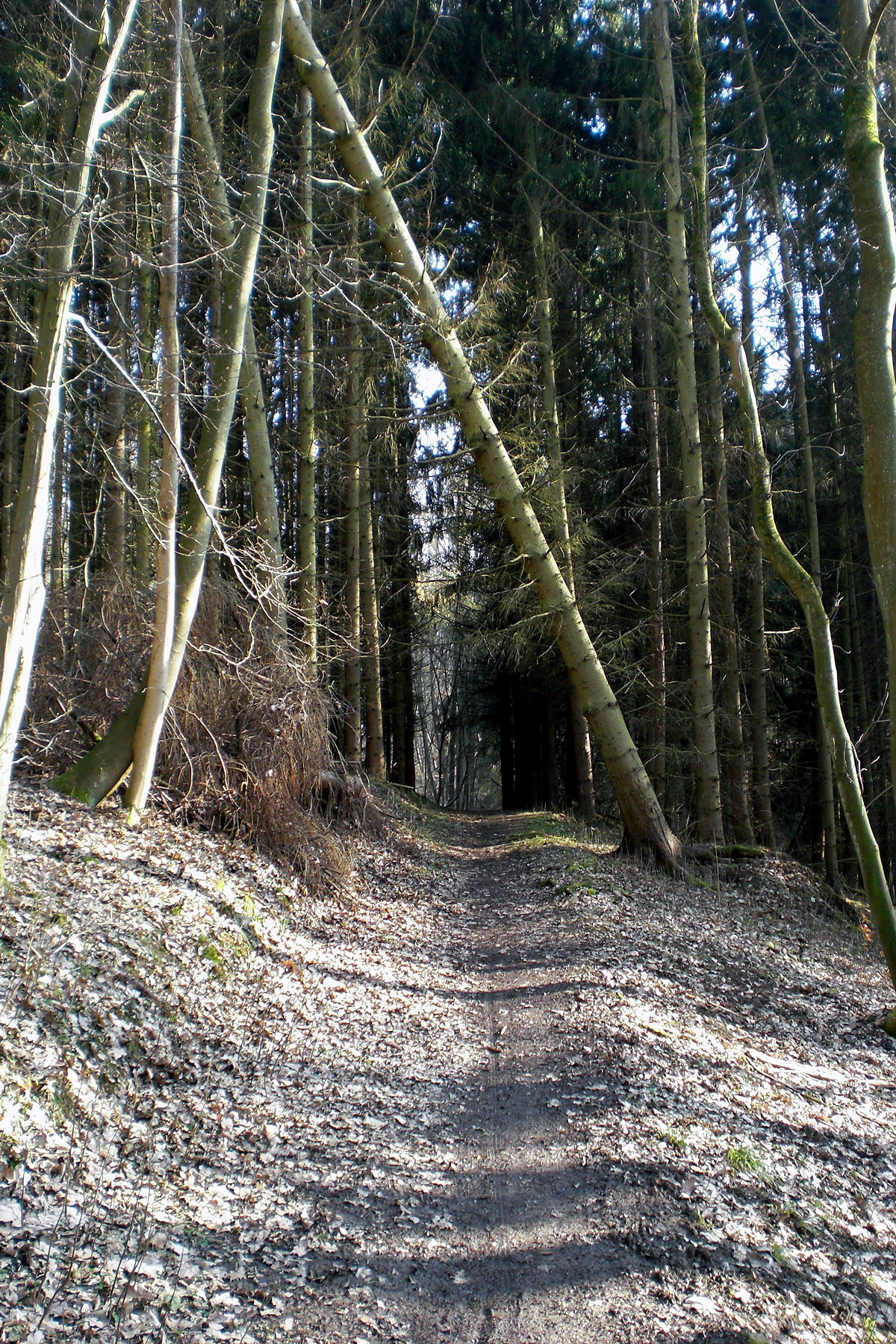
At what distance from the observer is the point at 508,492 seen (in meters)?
8.99

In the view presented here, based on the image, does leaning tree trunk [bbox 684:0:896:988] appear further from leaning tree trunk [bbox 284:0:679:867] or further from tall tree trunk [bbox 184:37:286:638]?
tall tree trunk [bbox 184:37:286:638]

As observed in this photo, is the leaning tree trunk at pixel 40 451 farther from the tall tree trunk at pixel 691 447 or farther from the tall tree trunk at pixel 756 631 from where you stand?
the tall tree trunk at pixel 756 631

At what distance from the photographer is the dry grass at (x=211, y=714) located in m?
6.50

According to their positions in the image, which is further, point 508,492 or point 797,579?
point 508,492

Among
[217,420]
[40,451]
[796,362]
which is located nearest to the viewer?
[40,451]

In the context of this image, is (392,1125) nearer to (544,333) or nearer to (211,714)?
(211,714)

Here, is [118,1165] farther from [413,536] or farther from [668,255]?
[413,536]

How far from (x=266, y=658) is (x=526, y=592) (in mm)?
6094

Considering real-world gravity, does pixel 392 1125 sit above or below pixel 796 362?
below

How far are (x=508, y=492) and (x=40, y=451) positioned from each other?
5808 mm

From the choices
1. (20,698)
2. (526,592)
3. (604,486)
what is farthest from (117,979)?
(604,486)

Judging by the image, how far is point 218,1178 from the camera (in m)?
3.12

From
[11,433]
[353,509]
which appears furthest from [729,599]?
[11,433]

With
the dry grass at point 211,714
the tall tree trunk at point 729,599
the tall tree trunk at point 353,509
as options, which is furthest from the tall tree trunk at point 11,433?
the tall tree trunk at point 729,599
